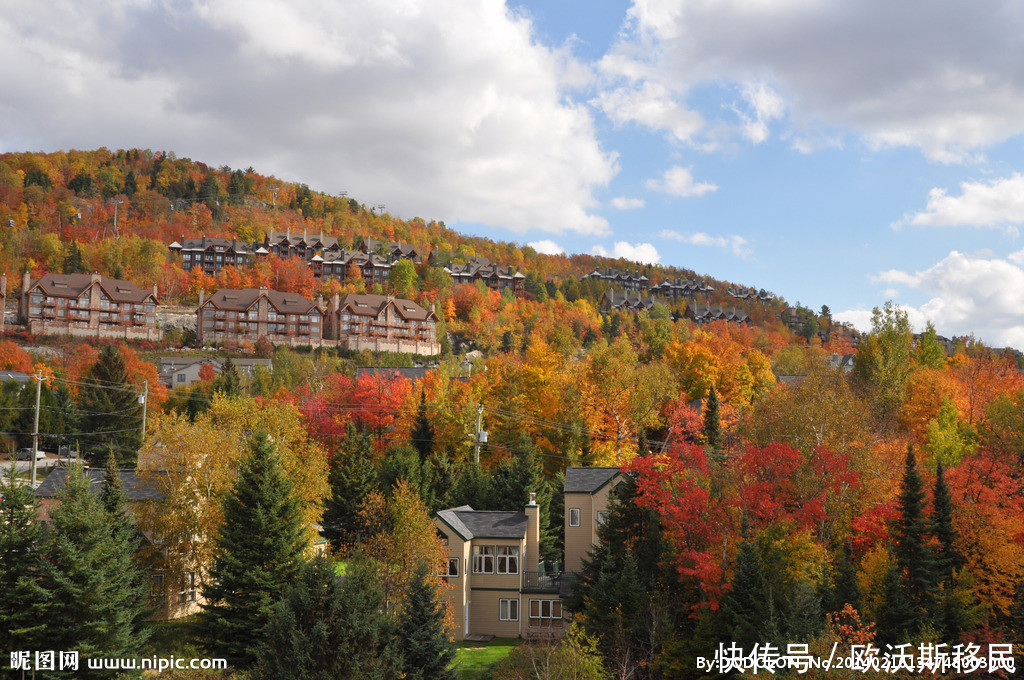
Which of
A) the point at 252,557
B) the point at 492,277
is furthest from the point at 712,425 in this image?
the point at 492,277

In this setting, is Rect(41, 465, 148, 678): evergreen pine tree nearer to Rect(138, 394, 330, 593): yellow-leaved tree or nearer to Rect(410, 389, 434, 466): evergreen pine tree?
Rect(138, 394, 330, 593): yellow-leaved tree

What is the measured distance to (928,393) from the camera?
202 feet

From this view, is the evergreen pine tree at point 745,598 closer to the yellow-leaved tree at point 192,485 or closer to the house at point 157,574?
the yellow-leaved tree at point 192,485

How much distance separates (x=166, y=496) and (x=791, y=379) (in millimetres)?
77114

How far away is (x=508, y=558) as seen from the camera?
4197cm

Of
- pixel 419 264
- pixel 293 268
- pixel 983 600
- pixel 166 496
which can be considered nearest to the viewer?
pixel 983 600

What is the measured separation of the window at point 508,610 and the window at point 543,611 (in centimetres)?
77

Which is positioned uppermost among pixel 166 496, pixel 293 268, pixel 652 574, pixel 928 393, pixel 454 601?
pixel 293 268

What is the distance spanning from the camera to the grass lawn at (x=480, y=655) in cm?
3403

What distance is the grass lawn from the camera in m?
34.0

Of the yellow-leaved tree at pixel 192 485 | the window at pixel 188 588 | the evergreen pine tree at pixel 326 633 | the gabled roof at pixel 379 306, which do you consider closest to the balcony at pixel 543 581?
the yellow-leaved tree at pixel 192 485

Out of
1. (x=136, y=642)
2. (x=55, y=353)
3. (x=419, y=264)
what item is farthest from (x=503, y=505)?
(x=419, y=264)

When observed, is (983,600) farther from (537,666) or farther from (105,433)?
(105,433)

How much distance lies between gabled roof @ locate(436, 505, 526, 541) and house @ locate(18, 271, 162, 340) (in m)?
103
